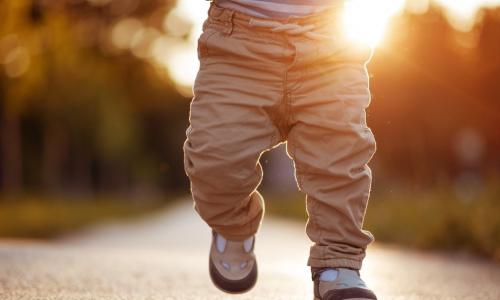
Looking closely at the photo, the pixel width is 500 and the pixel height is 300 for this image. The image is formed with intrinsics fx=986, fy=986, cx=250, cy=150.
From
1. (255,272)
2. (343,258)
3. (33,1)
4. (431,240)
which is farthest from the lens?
(33,1)

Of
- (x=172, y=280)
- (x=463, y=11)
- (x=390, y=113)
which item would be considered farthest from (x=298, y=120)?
(x=390, y=113)

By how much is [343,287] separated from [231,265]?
23.9 inches

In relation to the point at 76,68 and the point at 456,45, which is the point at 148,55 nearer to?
the point at 76,68

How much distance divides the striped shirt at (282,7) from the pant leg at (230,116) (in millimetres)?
83

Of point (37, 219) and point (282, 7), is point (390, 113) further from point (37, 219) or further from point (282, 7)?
point (282, 7)

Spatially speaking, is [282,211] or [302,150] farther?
[282,211]

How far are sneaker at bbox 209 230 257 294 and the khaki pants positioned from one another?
361mm

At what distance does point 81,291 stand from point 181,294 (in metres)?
0.41

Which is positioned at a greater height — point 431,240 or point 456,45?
point 456,45

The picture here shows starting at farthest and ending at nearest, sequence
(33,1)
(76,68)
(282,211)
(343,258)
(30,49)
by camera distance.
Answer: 1. (282,211)
2. (76,68)
3. (33,1)
4. (30,49)
5. (343,258)

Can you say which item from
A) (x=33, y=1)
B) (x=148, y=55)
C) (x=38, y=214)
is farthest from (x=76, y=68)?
(x=148, y=55)

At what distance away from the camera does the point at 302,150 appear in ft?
11.0

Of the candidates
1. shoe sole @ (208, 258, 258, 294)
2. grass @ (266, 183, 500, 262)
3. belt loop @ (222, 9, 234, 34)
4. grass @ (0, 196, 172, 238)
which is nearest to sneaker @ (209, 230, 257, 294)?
shoe sole @ (208, 258, 258, 294)

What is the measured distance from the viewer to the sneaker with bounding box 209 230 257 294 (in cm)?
366
